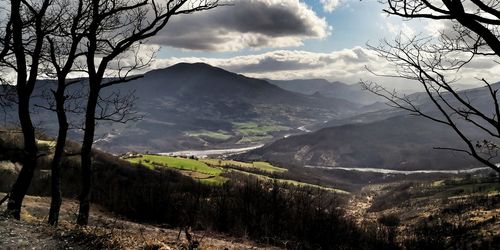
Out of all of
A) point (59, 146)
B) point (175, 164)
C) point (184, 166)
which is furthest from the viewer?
point (184, 166)

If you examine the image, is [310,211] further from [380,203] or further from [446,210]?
[380,203]

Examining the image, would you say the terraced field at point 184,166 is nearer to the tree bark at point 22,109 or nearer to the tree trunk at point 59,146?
the tree trunk at point 59,146

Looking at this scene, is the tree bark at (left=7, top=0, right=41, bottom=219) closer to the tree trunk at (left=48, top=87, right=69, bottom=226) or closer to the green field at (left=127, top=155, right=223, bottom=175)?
the tree trunk at (left=48, top=87, right=69, bottom=226)

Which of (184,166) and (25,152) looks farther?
(184,166)

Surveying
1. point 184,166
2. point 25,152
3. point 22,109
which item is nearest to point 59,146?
point 25,152

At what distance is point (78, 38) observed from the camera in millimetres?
15242

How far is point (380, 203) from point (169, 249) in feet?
449

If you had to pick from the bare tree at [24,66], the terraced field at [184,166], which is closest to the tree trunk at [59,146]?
the bare tree at [24,66]

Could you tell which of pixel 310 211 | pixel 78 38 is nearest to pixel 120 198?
pixel 310 211

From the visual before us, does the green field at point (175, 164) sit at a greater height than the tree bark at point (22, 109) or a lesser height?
lesser

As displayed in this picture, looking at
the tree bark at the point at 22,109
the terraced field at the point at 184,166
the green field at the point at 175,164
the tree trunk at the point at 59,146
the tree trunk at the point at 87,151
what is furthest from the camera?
the green field at the point at 175,164

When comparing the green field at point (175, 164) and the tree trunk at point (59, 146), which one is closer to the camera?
the tree trunk at point (59, 146)

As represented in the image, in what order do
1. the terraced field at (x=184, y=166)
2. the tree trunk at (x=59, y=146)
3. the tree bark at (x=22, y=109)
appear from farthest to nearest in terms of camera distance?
the terraced field at (x=184, y=166) → the tree trunk at (x=59, y=146) → the tree bark at (x=22, y=109)

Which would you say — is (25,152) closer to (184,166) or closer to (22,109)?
(22,109)
